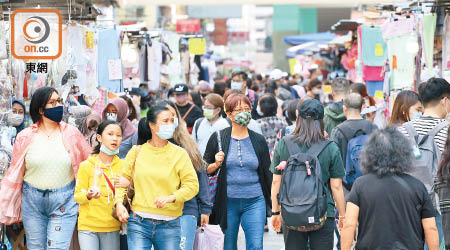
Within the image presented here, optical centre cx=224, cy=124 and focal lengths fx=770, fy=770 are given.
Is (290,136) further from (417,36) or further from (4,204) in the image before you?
(417,36)

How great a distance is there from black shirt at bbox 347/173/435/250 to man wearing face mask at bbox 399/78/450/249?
147 centimetres

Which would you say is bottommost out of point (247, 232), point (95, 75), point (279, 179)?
point (247, 232)

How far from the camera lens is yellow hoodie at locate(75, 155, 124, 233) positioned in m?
6.40

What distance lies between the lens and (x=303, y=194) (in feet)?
19.7

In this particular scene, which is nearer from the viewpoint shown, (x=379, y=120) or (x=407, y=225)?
(x=407, y=225)

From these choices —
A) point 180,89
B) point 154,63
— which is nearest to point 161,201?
point 180,89

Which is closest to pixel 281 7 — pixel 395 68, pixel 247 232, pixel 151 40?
pixel 151 40

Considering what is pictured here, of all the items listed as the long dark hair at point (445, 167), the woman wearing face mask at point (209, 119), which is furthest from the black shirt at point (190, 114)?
the long dark hair at point (445, 167)

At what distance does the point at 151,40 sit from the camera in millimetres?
14688

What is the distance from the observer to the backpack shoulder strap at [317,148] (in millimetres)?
6366

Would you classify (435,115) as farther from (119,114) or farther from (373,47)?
(373,47)

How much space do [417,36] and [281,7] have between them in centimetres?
2825

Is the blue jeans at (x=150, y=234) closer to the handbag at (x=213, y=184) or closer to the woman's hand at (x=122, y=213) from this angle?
the woman's hand at (x=122, y=213)

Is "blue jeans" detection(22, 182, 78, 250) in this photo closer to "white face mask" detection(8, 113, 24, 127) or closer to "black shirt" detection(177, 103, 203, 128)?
"white face mask" detection(8, 113, 24, 127)
